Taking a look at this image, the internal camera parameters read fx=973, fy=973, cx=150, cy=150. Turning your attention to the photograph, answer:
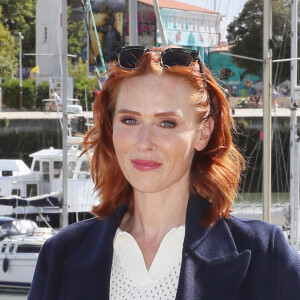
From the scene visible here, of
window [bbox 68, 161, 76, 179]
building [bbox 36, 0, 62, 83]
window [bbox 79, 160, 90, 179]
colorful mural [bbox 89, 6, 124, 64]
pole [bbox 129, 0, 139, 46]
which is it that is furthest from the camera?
colorful mural [bbox 89, 6, 124, 64]

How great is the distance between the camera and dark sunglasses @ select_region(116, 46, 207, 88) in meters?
2.13

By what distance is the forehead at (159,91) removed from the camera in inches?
83.0

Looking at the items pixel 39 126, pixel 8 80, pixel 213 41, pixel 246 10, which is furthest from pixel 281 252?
pixel 8 80

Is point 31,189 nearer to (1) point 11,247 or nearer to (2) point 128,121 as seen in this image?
(1) point 11,247

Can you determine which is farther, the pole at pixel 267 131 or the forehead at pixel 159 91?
the pole at pixel 267 131

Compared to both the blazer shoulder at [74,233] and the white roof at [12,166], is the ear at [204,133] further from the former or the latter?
the white roof at [12,166]

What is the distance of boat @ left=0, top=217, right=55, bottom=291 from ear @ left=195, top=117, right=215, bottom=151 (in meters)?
13.6

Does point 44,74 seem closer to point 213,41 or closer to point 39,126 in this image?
point 39,126

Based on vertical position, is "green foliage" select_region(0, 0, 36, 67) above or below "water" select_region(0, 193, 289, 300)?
above

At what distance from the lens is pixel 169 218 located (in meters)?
2.17

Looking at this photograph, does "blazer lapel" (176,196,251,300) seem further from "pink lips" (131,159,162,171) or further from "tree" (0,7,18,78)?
"tree" (0,7,18,78)

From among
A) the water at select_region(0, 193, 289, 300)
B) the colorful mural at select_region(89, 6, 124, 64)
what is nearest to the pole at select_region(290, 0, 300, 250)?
the water at select_region(0, 193, 289, 300)

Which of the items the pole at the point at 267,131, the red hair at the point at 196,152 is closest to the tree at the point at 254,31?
the pole at the point at 267,131

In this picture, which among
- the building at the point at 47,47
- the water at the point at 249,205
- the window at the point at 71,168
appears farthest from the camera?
the building at the point at 47,47
